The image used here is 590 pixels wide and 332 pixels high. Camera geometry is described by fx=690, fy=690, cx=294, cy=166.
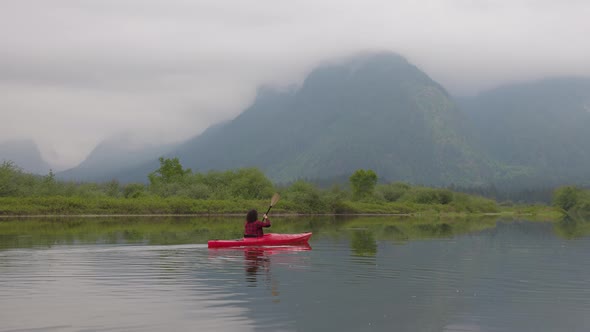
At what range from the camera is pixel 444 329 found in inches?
629

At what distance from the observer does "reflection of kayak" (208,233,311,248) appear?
123ft

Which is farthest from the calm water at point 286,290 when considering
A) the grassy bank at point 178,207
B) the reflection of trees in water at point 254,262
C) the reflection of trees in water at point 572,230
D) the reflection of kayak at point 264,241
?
the grassy bank at point 178,207

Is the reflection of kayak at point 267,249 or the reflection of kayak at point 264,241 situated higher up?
the reflection of kayak at point 264,241

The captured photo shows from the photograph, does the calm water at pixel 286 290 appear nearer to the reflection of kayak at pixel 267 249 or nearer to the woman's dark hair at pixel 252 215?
the reflection of kayak at pixel 267 249

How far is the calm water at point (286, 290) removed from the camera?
1661 cm

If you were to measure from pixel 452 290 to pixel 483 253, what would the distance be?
654 inches

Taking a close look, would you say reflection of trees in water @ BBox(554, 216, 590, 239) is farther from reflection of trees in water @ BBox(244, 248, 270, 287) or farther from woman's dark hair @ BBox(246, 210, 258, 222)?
reflection of trees in water @ BBox(244, 248, 270, 287)

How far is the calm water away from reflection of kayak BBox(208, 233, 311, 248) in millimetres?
1043

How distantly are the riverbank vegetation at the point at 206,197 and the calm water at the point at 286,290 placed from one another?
63066mm

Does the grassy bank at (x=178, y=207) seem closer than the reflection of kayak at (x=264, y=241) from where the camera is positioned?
No

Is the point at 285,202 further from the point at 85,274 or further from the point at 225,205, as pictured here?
the point at 85,274

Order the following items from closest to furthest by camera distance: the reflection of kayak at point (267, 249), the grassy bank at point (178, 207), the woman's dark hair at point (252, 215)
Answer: the reflection of kayak at point (267, 249)
the woman's dark hair at point (252, 215)
the grassy bank at point (178, 207)

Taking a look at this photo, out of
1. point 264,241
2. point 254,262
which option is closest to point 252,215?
point 264,241

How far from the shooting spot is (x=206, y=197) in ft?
422
